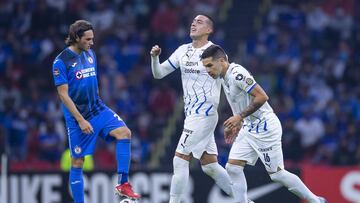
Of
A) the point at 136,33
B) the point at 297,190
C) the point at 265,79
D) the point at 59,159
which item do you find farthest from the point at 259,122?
the point at 136,33

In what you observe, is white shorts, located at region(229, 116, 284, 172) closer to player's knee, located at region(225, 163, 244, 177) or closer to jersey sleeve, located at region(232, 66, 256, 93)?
player's knee, located at region(225, 163, 244, 177)

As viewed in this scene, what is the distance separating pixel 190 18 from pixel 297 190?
14089mm

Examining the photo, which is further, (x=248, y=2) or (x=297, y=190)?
(x=248, y=2)

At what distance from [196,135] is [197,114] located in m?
0.30

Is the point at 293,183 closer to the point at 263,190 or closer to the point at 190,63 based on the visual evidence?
the point at 190,63

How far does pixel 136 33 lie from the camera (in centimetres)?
2853

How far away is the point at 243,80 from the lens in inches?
577

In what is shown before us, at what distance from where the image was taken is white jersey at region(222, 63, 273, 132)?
14656mm

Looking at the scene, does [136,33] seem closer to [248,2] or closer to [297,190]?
[248,2]

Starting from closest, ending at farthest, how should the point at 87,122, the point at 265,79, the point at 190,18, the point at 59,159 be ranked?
the point at 87,122, the point at 59,159, the point at 265,79, the point at 190,18

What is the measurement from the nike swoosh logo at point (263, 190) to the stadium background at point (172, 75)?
2.89 metres

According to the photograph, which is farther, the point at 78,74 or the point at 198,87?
the point at 198,87

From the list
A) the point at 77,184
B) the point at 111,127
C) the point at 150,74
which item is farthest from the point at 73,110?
the point at 150,74

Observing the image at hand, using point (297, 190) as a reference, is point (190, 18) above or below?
above
